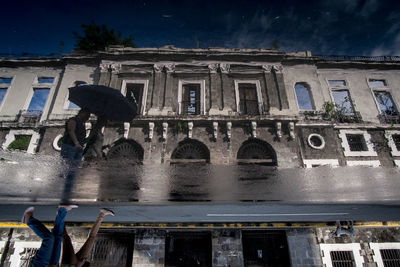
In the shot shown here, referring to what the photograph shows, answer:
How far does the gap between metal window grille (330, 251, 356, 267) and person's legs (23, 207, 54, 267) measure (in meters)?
8.35

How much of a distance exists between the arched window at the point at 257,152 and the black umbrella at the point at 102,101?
6.89m

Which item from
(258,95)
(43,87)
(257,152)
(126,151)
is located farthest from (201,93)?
(43,87)

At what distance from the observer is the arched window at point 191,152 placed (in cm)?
1034

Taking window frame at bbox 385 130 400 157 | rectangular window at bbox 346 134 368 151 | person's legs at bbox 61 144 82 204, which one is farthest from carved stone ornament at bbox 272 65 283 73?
Answer: person's legs at bbox 61 144 82 204

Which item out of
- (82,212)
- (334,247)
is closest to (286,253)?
(334,247)

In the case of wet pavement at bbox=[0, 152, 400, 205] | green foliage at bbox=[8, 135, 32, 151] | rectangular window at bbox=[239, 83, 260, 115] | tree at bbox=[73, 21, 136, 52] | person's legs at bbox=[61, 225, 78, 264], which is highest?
tree at bbox=[73, 21, 136, 52]

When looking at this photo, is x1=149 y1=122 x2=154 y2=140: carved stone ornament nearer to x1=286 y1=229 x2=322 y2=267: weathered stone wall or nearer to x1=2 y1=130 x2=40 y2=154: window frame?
x1=2 y1=130 x2=40 y2=154: window frame

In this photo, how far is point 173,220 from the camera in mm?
6750

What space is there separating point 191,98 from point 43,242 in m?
10.2

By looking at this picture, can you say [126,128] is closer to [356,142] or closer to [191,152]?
[191,152]

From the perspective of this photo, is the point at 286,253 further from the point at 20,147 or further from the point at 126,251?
the point at 20,147

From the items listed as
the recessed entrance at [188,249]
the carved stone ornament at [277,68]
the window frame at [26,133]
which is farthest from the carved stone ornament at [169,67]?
the recessed entrance at [188,249]

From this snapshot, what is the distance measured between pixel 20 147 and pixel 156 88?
7876mm

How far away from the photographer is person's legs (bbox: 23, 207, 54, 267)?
10.5 feet
